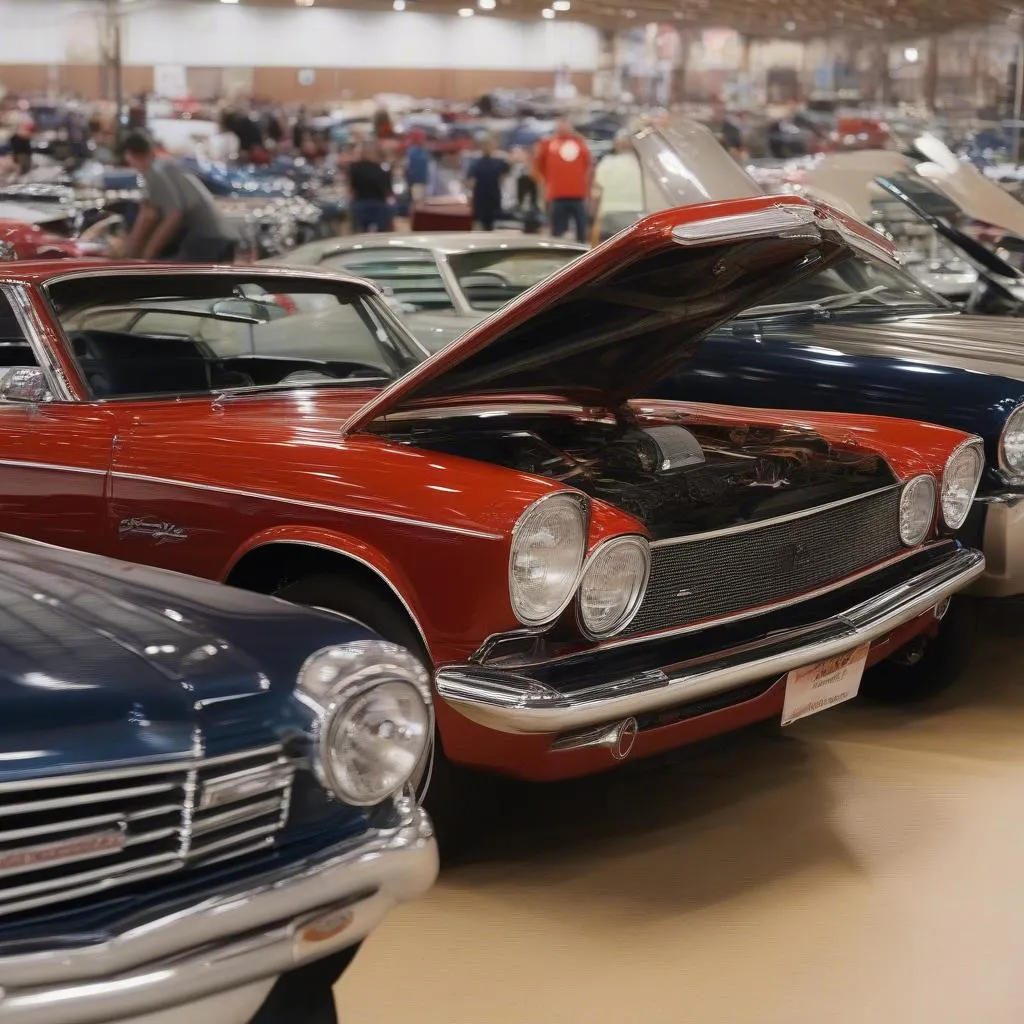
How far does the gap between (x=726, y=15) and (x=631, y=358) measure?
10055mm

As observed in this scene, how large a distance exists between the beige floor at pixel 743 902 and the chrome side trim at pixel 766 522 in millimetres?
509

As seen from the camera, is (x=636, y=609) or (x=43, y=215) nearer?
(x=636, y=609)

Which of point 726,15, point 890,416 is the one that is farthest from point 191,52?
point 890,416

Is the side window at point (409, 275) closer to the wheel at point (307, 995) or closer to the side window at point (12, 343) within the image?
the side window at point (12, 343)

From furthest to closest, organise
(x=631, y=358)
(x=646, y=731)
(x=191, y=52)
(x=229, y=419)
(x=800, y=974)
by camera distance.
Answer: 1. (x=191, y=52)
2. (x=631, y=358)
3. (x=229, y=419)
4. (x=646, y=731)
5. (x=800, y=974)

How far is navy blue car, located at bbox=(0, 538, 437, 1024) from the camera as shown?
1.72 meters

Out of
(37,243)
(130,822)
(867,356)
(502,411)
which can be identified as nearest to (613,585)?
(502,411)

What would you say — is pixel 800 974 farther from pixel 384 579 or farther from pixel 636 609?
pixel 384 579

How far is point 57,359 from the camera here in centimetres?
366

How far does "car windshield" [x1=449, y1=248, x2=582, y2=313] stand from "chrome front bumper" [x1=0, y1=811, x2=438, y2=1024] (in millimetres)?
4912

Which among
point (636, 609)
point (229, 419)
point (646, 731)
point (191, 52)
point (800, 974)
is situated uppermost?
point (191, 52)

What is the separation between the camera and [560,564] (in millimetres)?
2850

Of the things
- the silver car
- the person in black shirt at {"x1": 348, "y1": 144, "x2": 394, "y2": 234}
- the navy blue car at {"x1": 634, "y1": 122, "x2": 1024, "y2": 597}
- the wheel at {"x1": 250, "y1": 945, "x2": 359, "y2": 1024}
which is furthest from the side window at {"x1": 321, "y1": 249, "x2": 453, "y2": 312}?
the person in black shirt at {"x1": 348, "y1": 144, "x2": 394, "y2": 234}

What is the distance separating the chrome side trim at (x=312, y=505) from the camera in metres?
2.82
